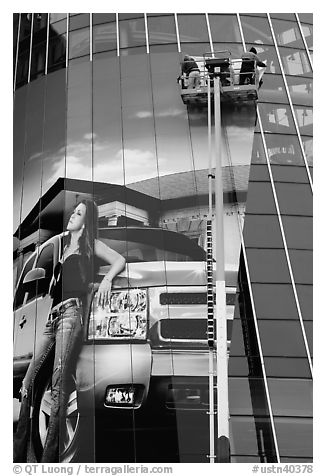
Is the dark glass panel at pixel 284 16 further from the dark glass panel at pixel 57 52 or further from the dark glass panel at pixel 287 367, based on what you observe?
the dark glass panel at pixel 287 367

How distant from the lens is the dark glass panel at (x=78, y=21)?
2303cm

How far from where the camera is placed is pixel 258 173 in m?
20.1

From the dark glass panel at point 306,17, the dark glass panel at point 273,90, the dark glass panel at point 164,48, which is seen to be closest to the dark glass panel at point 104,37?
the dark glass panel at point 164,48

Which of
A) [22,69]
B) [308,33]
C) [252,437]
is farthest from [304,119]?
[252,437]

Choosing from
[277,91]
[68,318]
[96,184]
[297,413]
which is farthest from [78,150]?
[297,413]

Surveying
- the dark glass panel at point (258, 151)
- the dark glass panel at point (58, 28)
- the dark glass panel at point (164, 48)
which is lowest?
the dark glass panel at point (258, 151)

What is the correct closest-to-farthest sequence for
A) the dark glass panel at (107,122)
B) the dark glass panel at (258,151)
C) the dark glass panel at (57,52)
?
1. the dark glass panel at (107,122)
2. the dark glass panel at (258,151)
3. the dark glass panel at (57,52)

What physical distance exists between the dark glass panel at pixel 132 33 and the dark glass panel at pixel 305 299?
31.1ft

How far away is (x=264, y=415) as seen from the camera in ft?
55.7

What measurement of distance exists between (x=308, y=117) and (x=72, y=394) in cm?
1092

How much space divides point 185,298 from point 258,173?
4.49 m

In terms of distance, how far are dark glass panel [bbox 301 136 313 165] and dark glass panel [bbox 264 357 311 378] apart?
20.2 ft

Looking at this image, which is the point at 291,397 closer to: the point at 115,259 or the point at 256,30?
the point at 115,259

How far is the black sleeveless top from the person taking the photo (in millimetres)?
18609
